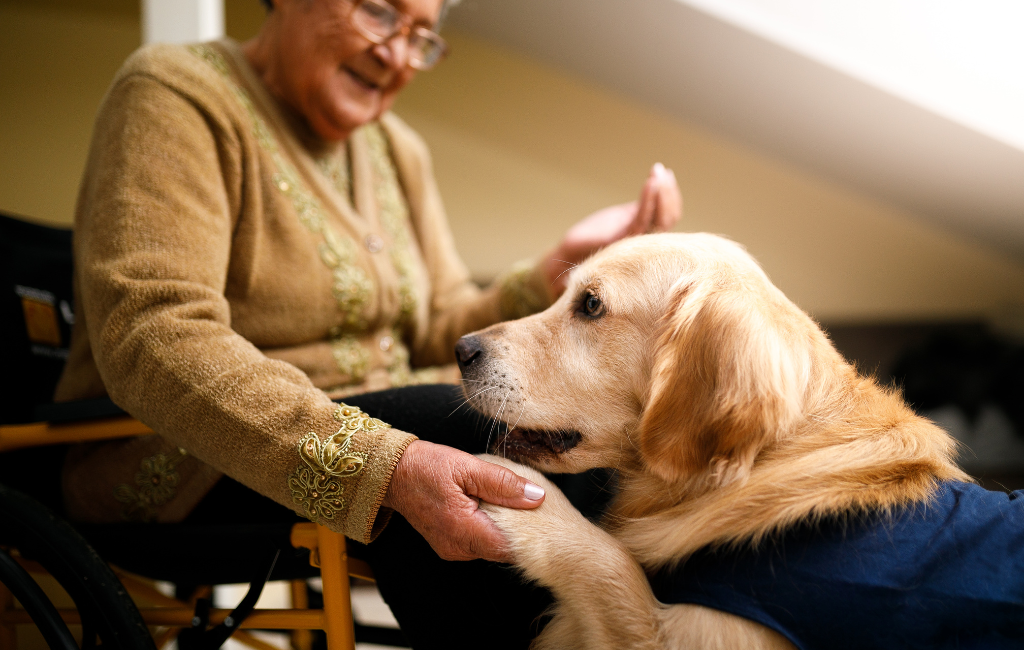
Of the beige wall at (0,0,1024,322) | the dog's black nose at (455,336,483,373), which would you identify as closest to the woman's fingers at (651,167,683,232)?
the dog's black nose at (455,336,483,373)

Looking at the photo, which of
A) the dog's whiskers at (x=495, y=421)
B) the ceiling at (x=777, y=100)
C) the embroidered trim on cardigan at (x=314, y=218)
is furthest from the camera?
the ceiling at (x=777, y=100)

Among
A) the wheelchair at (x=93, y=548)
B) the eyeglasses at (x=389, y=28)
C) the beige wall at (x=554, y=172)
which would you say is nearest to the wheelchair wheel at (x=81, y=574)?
the wheelchair at (x=93, y=548)

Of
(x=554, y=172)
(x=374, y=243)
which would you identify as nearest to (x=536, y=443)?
(x=374, y=243)

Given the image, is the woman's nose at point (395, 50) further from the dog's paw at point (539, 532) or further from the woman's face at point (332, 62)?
Answer: the dog's paw at point (539, 532)

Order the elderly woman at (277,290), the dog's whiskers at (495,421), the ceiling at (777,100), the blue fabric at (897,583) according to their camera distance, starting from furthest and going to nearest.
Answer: the ceiling at (777,100) < the dog's whiskers at (495,421) < the elderly woman at (277,290) < the blue fabric at (897,583)

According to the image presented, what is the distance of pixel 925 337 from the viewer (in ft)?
8.71

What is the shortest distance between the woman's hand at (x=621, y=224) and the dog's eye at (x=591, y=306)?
277mm

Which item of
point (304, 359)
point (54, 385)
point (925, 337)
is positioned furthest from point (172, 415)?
point (925, 337)

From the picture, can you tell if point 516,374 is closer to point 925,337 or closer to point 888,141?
point 888,141

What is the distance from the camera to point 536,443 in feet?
2.62

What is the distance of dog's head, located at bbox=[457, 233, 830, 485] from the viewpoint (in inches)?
26.1

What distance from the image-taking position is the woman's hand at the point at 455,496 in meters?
0.65

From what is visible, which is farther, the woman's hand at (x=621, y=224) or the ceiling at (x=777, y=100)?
the ceiling at (x=777, y=100)

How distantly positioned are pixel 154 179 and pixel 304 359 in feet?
1.10
